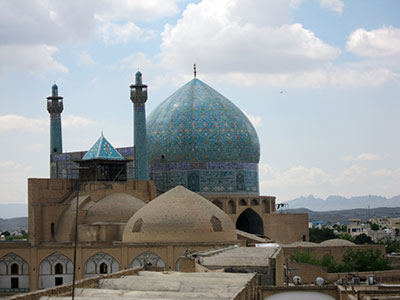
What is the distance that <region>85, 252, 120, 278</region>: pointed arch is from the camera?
28828 millimetres

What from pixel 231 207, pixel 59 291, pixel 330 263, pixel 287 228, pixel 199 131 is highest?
pixel 199 131

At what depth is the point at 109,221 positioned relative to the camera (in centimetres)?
3120

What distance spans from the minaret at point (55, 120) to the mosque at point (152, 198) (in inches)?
1.9

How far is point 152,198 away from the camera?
34188mm

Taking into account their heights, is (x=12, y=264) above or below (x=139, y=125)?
below

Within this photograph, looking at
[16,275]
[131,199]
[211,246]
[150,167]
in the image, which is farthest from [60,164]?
[211,246]

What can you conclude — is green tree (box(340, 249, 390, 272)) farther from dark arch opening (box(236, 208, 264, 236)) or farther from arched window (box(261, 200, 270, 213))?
arched window (box(261, 200, 270, 213))

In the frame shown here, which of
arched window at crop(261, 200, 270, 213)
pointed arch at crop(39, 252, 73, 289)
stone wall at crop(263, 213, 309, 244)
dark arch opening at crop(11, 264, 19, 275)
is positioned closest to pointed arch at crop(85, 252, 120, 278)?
pointed arch at crop(39, 252, 73, 289)

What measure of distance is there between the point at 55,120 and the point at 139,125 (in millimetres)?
5313

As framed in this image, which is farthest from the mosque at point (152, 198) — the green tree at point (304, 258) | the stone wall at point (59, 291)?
the stone wall at point (59, 291)

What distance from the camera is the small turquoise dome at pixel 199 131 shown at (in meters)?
39.1

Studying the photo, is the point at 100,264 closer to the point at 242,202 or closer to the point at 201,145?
the point at 201,145

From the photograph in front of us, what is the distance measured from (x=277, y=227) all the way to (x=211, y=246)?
11207 millimetres

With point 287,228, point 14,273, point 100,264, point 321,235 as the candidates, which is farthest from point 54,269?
point 321,235
